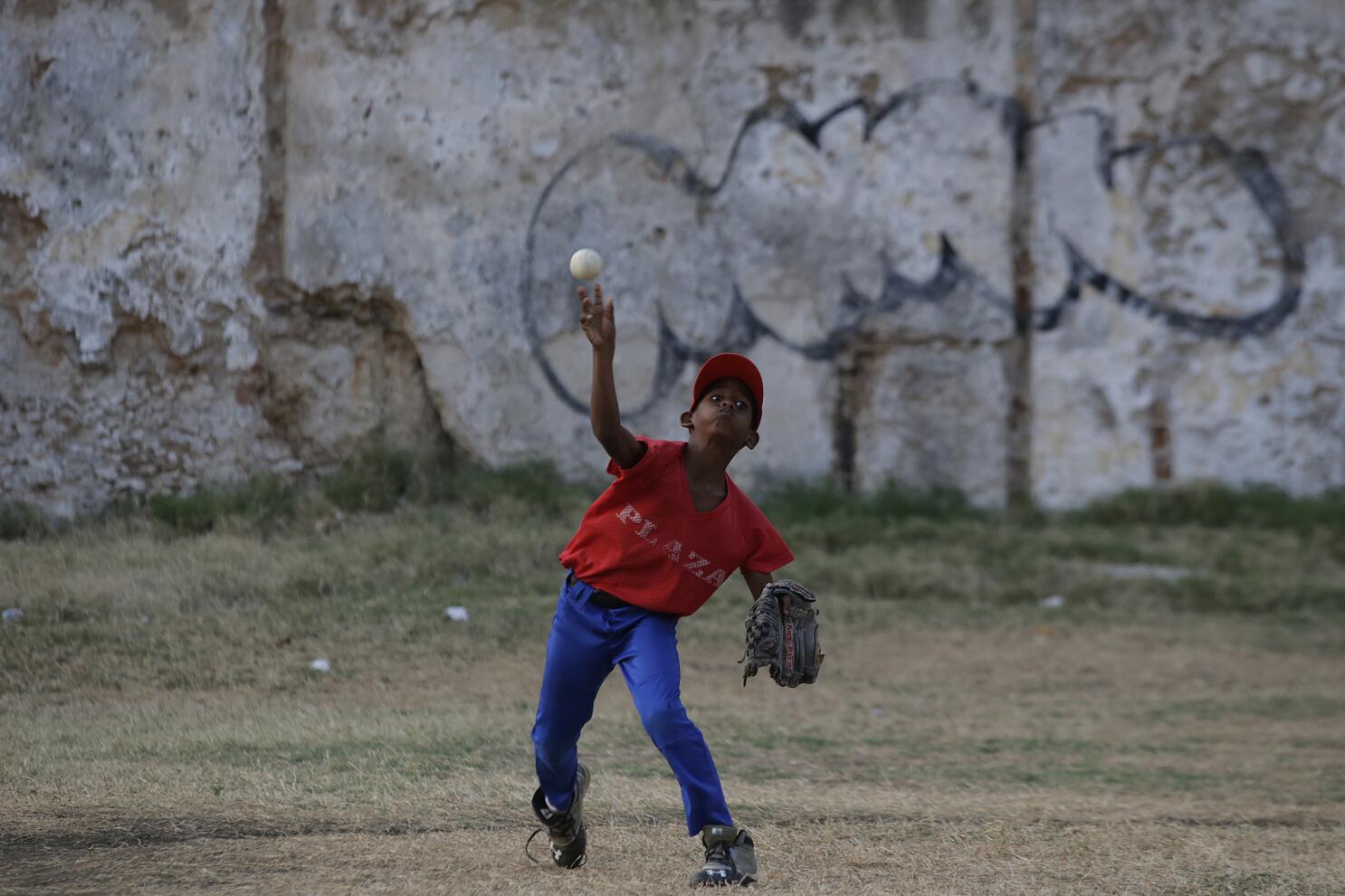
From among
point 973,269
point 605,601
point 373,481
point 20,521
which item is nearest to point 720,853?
point 605,601

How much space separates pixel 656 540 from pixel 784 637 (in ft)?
1.28

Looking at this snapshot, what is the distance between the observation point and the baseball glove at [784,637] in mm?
A: 3455

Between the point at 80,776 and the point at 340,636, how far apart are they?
2.33 meters

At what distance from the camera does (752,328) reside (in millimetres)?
8945

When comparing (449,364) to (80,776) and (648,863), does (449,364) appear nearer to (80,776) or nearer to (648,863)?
(80,776)

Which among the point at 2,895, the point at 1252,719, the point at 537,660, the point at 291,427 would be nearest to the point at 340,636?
the point at 537,660

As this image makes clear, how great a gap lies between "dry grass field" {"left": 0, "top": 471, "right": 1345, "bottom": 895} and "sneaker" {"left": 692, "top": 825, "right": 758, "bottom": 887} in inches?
3.1

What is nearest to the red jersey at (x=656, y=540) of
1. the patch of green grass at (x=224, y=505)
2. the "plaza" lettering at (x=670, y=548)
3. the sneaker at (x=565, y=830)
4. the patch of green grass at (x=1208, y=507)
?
the "plaza" lettering at (x=670, y=548)

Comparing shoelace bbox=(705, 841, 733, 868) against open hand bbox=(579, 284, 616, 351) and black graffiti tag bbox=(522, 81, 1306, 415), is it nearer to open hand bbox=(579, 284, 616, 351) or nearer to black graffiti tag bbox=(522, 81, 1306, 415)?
open hand bbox=(579, 284, 616, 351)

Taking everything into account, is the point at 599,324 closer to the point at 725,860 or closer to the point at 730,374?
the point at 730,374

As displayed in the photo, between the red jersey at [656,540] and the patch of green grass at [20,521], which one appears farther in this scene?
the patch of green grass at [20,521]

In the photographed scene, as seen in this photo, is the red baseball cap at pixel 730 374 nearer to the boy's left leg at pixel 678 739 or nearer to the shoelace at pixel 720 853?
the boy's left leg at pixel 678 739

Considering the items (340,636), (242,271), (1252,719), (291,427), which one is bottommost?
(1252,719)

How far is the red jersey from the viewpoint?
3.47 metres
